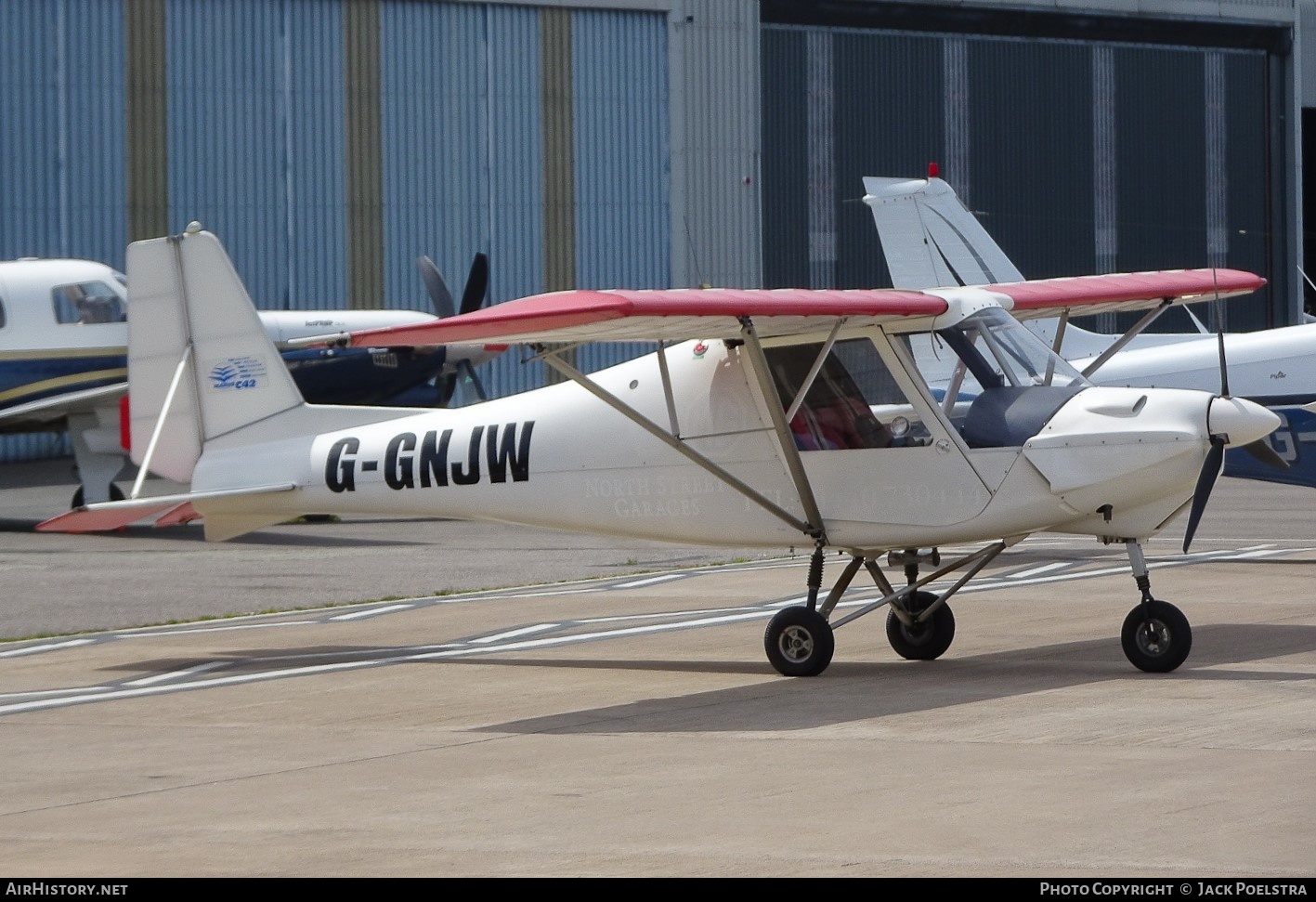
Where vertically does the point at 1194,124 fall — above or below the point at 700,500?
above

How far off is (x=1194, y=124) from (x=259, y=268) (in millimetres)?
23989

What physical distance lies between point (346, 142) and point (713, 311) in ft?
95.3

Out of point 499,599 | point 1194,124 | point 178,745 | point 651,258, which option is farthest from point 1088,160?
point 178,745

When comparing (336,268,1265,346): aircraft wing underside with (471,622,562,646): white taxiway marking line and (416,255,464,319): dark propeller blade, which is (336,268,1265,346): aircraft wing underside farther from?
(416,255,464,319): dark propeller blade

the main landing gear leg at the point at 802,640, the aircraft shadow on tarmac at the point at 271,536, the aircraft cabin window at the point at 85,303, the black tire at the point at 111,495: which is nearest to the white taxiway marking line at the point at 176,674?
the main landing gear leg at the point at 802,640

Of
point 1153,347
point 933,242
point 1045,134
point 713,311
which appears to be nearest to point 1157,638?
point 713,311

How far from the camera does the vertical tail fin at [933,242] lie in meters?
23.2

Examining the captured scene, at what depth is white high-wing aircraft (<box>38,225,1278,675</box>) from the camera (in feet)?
34.7

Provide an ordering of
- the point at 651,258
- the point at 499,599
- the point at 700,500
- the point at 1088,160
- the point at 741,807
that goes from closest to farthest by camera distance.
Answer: the point at 741,807 → the point at 700,500 → the point at 499,599 → the point at 651,258 → the point at 1088,160

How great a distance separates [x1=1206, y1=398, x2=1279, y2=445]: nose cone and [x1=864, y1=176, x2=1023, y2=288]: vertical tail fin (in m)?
12.7

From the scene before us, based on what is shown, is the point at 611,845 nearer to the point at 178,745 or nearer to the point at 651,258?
the point at 178,745

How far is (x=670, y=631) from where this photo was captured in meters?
13.8

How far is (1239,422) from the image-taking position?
10359mm

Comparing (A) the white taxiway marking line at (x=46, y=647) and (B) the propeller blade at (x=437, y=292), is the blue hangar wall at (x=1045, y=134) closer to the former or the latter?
(B) the propeller blade at (x=437, y=292)
